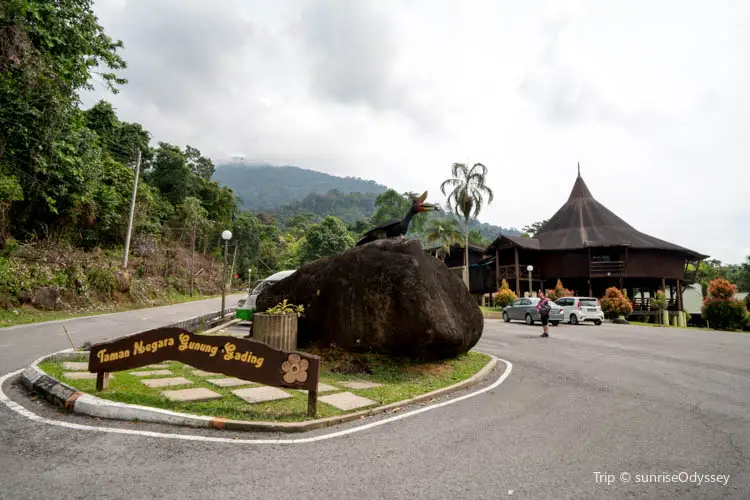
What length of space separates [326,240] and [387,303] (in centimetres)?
4935

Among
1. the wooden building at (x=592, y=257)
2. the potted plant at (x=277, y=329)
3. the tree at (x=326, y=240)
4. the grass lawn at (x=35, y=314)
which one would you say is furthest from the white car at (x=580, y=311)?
the tree at (x=326, y=240)

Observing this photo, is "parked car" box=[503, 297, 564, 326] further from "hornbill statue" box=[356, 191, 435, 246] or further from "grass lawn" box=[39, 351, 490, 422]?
"hornbill statue" box=[356, 191, 435, 246]

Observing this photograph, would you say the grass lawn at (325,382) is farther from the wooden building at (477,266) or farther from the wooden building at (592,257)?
the wooden building at (477,266)

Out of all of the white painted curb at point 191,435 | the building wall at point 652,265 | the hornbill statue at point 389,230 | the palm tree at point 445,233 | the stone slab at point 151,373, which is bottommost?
the white painted curb at point 191,435

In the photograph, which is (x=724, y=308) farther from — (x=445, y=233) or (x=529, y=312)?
(x=445, y=233)

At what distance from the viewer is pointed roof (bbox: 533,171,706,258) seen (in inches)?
1412

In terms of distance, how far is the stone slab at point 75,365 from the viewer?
7707 mm

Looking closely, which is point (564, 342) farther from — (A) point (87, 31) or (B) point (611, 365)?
(A) point (87, 31)

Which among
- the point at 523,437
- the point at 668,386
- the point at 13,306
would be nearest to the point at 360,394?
the point at 523,437

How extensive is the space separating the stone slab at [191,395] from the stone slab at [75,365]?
114 inches

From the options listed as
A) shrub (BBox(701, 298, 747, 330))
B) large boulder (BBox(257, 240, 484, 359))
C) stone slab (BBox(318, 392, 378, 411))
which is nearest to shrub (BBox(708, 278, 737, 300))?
shrub (BBox(701, 298, 747, 330))

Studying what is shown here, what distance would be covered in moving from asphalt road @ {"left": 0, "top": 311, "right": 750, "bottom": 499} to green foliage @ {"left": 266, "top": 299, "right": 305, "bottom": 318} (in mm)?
4322

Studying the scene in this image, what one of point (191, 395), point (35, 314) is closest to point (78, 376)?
point (191, 395)

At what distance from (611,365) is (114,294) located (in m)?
25.5
